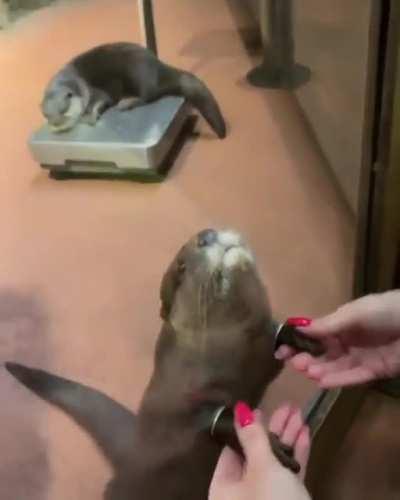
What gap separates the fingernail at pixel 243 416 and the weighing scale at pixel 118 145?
32.2 inches

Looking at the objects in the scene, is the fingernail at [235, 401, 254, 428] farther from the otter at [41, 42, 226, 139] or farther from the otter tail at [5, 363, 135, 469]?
the otter at [41, 42, 226, 139]

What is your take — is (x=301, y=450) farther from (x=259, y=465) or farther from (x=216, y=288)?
(x=216, y=288)

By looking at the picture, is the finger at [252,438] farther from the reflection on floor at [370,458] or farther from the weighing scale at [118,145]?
the weighing scale at [118,145]

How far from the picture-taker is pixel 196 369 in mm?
938

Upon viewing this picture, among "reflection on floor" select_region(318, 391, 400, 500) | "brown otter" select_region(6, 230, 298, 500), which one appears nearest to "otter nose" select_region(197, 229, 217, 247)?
"brown otter" select_region(6, 230, 298, 500)

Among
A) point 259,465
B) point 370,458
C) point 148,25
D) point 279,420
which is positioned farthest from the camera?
point 148,25

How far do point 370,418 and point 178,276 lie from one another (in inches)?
14.1

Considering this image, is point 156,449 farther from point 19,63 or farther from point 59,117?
point 19,63

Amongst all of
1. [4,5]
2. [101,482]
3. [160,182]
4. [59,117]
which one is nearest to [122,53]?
[59,117]

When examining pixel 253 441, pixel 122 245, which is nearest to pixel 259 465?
pixel 253 441

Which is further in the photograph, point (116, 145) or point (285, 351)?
point (116, 145)

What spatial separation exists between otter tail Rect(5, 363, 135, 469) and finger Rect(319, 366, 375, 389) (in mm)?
246

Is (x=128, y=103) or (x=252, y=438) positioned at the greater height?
(x=252, y=438)

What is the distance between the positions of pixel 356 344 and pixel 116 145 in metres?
0.76
